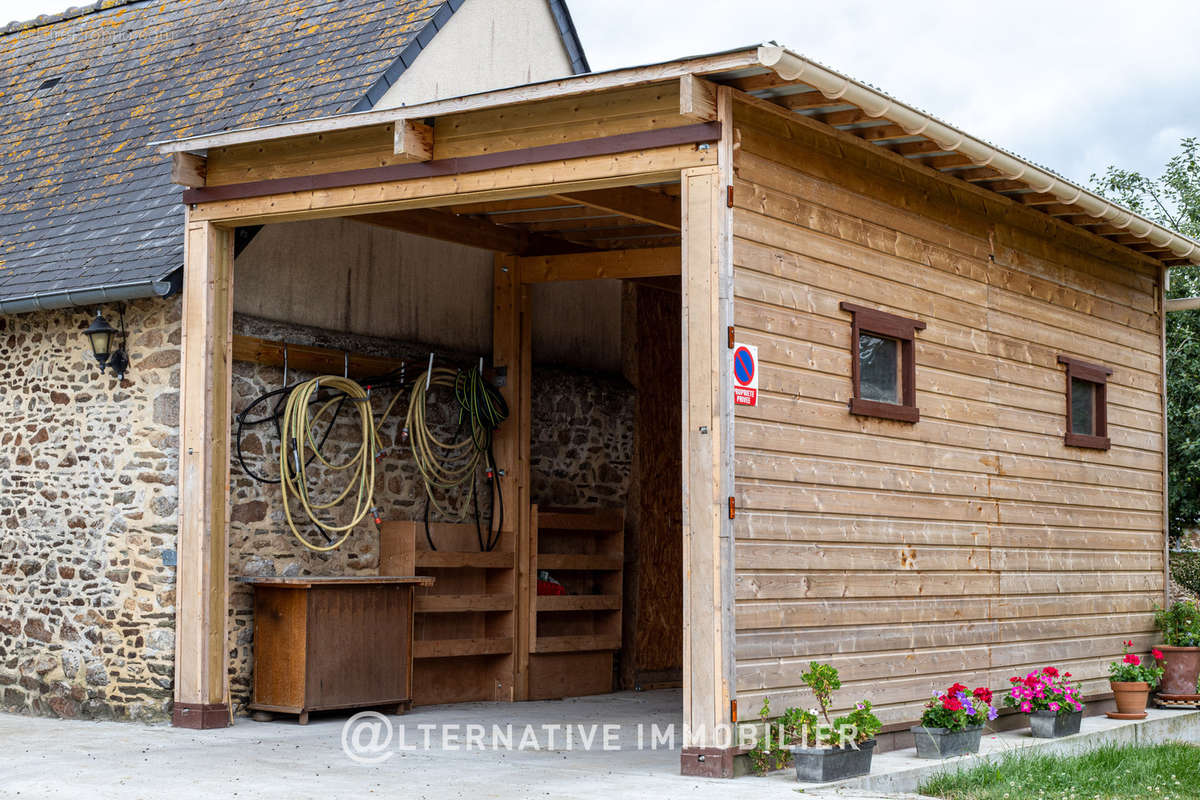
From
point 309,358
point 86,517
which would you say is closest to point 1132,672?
point 309,358

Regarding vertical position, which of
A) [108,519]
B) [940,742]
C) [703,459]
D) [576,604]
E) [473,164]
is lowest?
[940,742]

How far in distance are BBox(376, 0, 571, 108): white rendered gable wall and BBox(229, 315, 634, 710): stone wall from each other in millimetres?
2080

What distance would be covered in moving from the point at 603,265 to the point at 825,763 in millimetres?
4855

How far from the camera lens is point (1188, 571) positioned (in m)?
17.5

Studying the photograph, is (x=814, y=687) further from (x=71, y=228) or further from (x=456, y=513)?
(x=71, y=228)

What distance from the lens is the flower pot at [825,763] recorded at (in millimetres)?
6574

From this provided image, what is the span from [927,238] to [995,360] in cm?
104

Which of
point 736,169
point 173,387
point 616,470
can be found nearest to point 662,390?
point 616,470

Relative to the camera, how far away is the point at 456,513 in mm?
10641

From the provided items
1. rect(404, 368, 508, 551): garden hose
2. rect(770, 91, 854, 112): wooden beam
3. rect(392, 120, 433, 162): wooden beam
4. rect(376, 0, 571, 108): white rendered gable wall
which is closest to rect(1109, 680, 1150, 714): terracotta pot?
rect(404, 368, 508, 551): garden hose

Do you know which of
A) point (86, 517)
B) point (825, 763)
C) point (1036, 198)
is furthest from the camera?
point (1036, 198)

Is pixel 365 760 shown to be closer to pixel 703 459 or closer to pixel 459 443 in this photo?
pixel 703 459

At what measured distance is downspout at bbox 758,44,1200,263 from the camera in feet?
21.5

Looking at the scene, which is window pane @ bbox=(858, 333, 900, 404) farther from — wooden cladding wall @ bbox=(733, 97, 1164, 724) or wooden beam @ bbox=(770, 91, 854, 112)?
wooden beam @ bbox=(770, 91, 854, 112)
